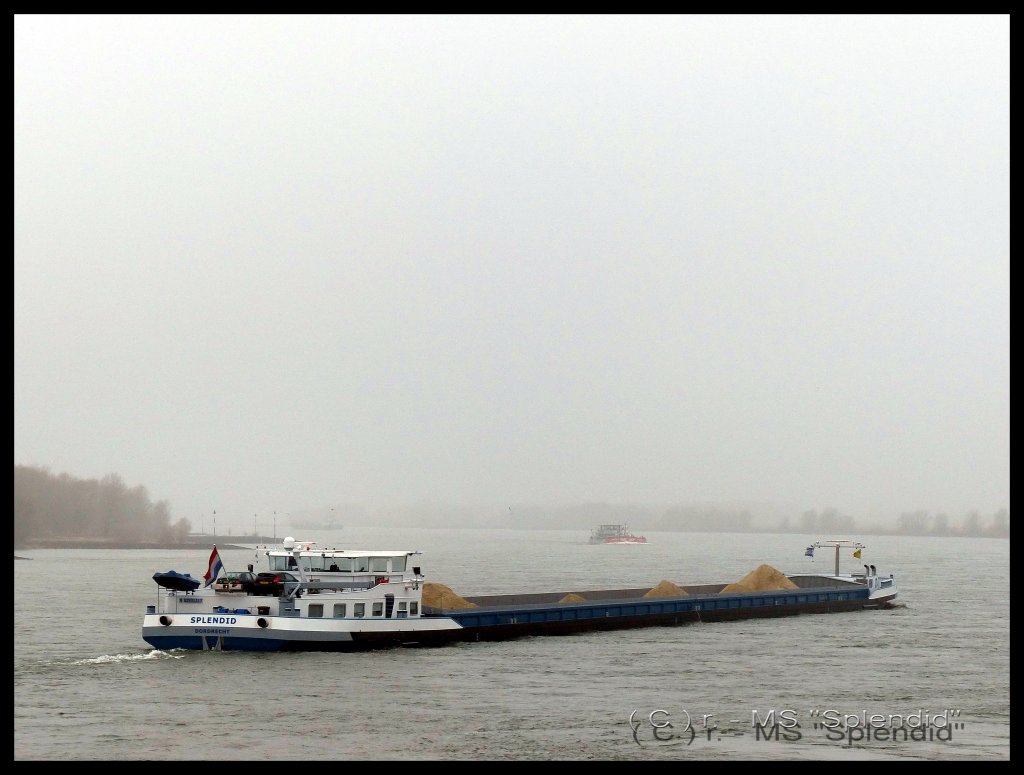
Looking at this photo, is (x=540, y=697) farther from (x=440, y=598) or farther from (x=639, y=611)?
(x=639, y=611)

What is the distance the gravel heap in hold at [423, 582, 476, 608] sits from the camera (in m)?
62.3

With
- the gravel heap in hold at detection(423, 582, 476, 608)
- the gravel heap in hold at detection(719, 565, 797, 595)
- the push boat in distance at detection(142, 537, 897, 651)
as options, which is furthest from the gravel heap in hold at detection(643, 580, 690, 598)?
the gravel heap in hold at detection(423, 582, 476, 608)

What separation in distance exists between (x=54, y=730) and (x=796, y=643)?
39487mm

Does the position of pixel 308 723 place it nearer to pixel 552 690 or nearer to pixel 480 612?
pixel 552 690

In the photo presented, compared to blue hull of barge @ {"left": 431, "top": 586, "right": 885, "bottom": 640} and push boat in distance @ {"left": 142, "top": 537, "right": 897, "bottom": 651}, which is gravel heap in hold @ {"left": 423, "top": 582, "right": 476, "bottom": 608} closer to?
push boat in distance @ {"left": 142, "top": 537, "right": 897, "bottom": 651}

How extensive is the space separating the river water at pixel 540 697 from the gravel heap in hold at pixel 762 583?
9.07m

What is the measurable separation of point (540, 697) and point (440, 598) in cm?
2014

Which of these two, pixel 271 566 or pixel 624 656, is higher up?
pixel 271 566

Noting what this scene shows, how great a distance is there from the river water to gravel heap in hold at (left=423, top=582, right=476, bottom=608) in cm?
533

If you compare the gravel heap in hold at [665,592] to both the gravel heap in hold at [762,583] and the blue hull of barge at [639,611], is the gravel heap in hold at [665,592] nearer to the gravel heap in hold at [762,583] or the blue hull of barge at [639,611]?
the blue hull of barge at [639,611]
